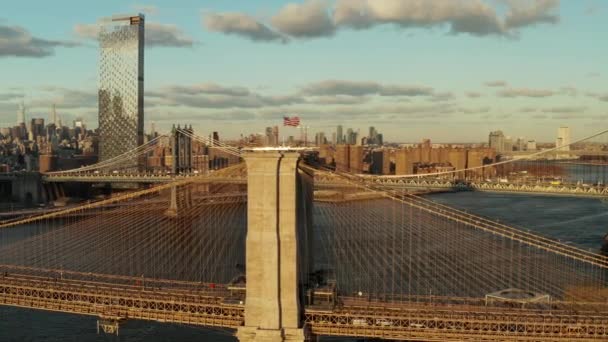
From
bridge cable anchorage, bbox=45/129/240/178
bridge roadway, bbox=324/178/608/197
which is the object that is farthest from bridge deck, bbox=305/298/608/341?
bridge cable anchorage, bbox=45/129/240/178

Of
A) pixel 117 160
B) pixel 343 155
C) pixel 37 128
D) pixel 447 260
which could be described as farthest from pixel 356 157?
pixel 37 128

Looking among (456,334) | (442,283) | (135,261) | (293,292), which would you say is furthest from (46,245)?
(456,334)

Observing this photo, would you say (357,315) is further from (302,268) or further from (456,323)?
(456,323)

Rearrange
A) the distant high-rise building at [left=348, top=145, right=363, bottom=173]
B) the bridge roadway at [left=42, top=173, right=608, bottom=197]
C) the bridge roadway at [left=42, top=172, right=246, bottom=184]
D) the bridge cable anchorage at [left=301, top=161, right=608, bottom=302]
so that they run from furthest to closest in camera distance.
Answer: the distant high-rise building at [left=348, top=145, right=363, bottom=173] → the bridge roadway at [left=42, top=172, right=246, bottom=184] → the bridge roadway at [left=42, top=173, right=608, bottom=197] → the bridge cable anchorage at [left=301, top=161, right=608, bottom=302]

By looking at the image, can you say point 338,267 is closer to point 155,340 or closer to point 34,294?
point 155,340

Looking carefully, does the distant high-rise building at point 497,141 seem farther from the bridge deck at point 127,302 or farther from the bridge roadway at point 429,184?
the bridge deck at point 127,302

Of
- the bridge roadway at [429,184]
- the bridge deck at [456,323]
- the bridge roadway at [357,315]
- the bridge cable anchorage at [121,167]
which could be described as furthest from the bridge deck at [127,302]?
the bridge cable anchorage at [121,167]

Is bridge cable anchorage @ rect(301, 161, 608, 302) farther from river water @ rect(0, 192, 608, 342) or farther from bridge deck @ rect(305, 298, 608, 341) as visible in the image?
river water @ rect(0, 192, 608, 342)
